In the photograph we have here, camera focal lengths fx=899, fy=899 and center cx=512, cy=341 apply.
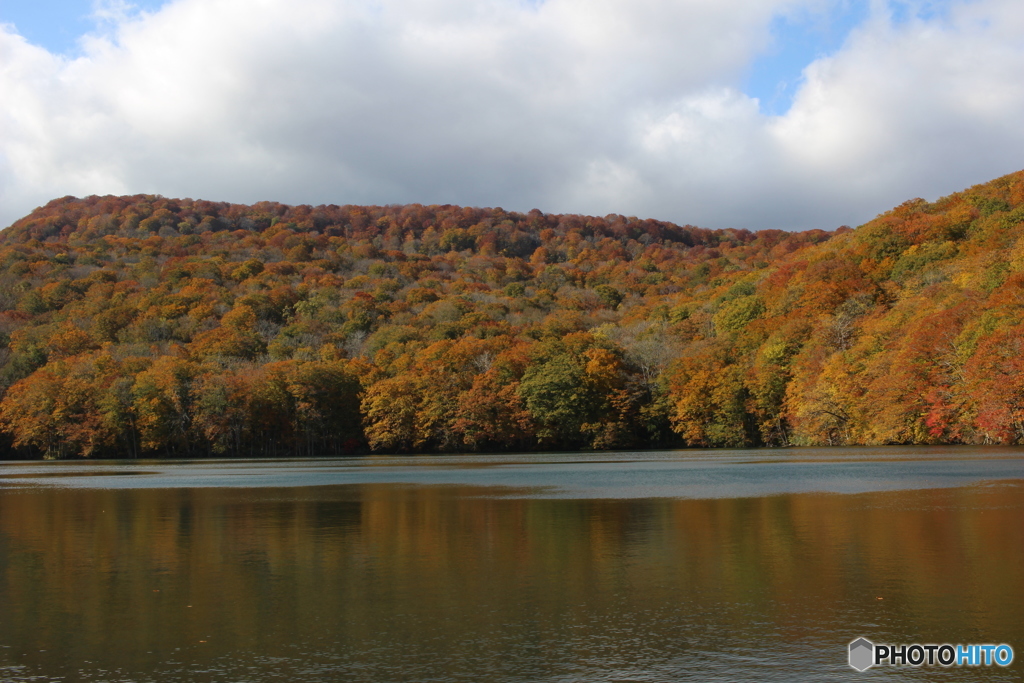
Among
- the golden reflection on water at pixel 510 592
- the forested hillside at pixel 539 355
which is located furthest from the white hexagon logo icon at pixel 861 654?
the forested hillside at pixel 539 355

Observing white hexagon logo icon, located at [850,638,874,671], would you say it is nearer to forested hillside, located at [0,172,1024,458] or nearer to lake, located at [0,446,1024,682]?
lake, located at [0,446,1024,682]

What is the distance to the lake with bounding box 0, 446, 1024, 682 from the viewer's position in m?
9.70

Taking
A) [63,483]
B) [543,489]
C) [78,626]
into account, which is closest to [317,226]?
[63,483]

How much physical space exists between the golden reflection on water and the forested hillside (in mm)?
43889

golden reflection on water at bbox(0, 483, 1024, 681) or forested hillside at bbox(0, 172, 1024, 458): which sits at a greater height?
forested hillside at bbox(0, 172, 1024, 458)

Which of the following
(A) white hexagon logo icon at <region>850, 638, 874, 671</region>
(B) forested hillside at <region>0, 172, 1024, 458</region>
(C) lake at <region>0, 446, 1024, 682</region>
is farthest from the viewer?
(B) forested hillside at <region>0, 172, 1024, 458</region>

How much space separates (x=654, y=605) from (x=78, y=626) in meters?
7.46

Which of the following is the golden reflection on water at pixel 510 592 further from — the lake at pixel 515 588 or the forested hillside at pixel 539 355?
the forested hillside at pixel 539 355

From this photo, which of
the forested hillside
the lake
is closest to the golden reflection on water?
the lake

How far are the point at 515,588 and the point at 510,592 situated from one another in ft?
0.88

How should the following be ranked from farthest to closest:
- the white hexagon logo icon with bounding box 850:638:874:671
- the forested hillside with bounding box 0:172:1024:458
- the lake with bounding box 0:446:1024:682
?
1. the forested hillside with bounding box 0:172:1024:458
2. the lake with bounding box 0:446:1024:682
3. the white hexagon logo icon with bounding box 850:638:874:671

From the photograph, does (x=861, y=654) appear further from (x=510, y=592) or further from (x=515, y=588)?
(x=515, y=588)

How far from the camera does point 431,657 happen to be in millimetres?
9828

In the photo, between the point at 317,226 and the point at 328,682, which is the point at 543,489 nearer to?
the point at 328,682
